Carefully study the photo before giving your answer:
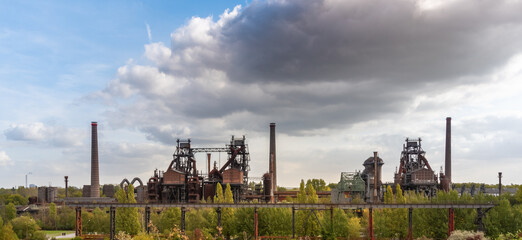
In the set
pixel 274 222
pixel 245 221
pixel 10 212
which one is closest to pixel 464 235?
pixel 274 222

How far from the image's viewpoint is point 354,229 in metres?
59.1

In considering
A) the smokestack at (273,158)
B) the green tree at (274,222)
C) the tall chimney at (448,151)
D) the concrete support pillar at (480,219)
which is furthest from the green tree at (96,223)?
the tall chimney at (448,151)

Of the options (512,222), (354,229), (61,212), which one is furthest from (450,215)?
(61,212)

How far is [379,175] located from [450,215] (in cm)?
4210

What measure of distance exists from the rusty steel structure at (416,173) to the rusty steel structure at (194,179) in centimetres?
3356

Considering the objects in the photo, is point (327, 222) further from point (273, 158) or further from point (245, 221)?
point (273, 158)

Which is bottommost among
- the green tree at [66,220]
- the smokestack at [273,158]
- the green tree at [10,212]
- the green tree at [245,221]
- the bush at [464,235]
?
the green tree at [66,220]

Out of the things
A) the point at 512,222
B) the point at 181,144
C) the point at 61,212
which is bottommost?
the point at 61,212

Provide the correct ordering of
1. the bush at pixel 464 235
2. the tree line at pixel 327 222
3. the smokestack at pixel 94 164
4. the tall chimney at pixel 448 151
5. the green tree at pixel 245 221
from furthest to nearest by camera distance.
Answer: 1. the smokestack at pixel 94 164
2. the tall chimney at pixel 448 151
3. the green tree at pixel 245 221
4. the tree line at pixel 327 222
5. the bush at pixel 464 235

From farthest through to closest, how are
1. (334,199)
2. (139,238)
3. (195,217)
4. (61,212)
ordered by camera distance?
1. (61,212)
2. (334,199)
3. (195,217)
4. (139,238)

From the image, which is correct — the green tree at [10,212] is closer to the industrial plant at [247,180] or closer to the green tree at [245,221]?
the industrial plant at [247,180]

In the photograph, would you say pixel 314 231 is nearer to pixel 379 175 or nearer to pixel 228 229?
pixel 228 229

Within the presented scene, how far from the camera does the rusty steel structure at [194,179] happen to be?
282 ft

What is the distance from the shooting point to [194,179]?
88.2 m
